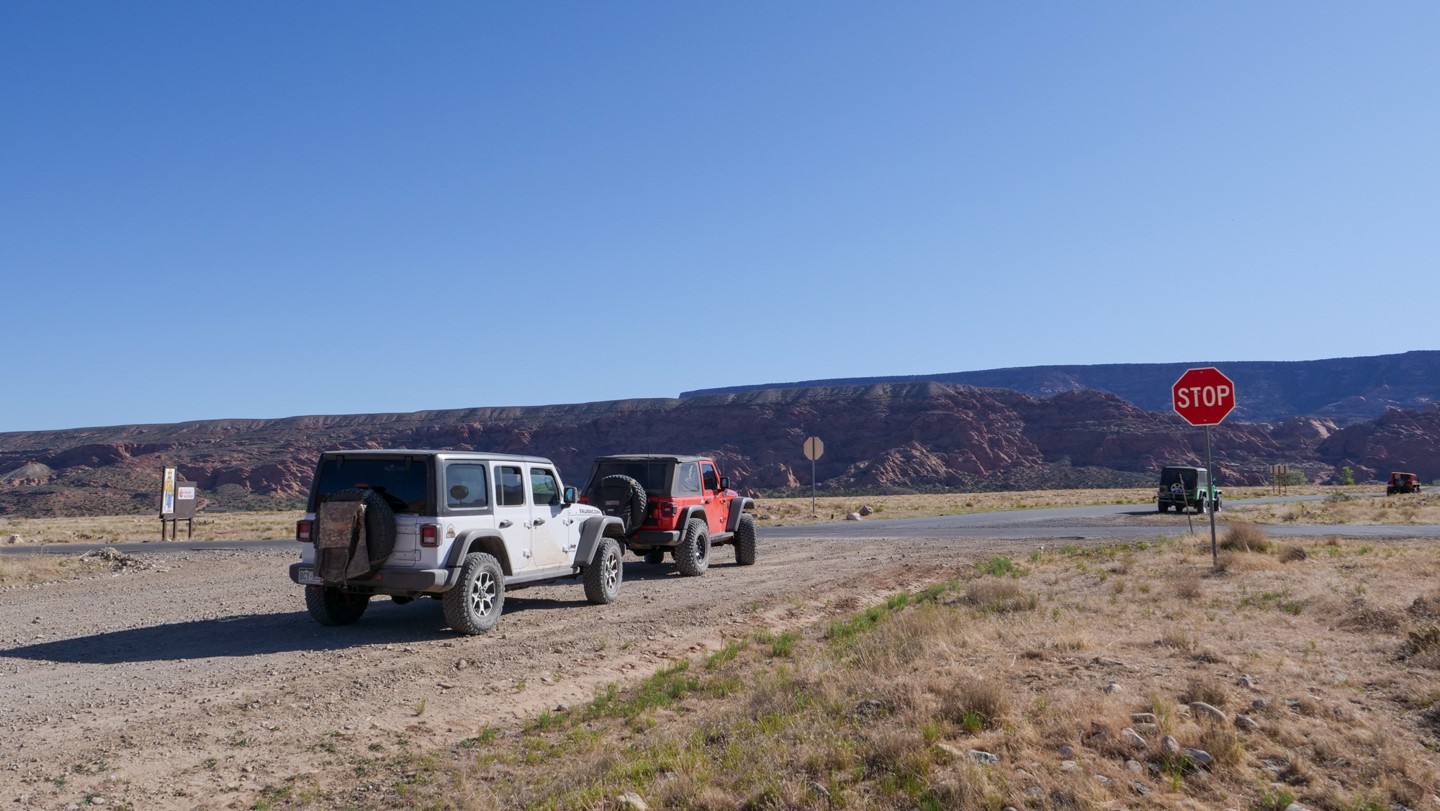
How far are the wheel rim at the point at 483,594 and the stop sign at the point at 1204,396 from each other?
1131 cm

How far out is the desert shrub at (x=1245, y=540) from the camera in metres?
17.6

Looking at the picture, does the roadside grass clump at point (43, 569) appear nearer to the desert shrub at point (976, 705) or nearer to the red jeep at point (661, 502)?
the red jeep at point (661, 502)

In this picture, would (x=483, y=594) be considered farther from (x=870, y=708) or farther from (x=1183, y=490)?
(x=1183, y=490)

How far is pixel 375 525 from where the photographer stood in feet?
33.4

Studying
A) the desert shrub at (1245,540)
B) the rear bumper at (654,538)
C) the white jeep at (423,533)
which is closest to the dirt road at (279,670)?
the white jeep at (423,533)

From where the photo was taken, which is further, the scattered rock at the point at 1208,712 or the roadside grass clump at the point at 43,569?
the roadside grass clump at the point at 43,569

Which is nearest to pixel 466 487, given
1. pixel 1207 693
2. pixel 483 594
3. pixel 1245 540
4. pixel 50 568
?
pixel 483 594

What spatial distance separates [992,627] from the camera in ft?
30.5

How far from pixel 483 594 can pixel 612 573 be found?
2.88 metres

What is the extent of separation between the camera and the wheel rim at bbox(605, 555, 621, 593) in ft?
44.0

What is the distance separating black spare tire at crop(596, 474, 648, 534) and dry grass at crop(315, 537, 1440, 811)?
6.08m

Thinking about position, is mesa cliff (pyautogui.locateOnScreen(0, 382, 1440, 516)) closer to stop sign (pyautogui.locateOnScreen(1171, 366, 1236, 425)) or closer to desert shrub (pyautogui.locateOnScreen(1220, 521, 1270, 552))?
desert shrub (pyautogui.locateOnScreen(1220, 521, 1270, 552))

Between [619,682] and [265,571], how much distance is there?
1412 centimetres

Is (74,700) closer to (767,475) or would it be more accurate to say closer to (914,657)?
(914,657)
